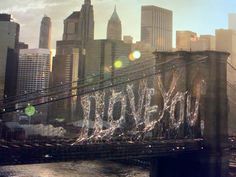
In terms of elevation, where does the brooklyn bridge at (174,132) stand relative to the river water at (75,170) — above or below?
above

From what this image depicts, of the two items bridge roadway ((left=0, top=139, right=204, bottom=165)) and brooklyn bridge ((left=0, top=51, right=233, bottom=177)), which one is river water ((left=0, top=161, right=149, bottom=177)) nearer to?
brooklyn bridge ((left=0, top=51, right=233, bottom=177))

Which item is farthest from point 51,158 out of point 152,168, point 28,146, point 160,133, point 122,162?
point 122,162

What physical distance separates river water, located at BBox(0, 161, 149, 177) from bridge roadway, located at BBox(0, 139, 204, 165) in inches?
778

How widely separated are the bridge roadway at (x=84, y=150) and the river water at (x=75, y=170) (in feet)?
64.8

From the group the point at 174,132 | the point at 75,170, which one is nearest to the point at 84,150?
the point at 174,132

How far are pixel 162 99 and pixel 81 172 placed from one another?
75.2 ft

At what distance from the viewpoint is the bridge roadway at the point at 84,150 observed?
3572 centimetres

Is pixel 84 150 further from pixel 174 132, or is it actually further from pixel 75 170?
pixel 75 170

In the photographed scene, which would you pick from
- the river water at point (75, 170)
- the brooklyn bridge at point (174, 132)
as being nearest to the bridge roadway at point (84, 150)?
the brooklyn bridge at point (174, 132)

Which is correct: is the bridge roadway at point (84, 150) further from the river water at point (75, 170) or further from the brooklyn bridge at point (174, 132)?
the river water at point (75, 170)

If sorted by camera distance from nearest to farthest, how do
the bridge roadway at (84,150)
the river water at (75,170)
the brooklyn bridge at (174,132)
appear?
the bridge roadway at (84,150), the brooklyn bridge at (174,132), the river water at (75,170)

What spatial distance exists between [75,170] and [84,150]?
1379 inches

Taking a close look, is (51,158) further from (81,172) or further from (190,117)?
(81,172)

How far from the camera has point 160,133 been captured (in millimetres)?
57594
